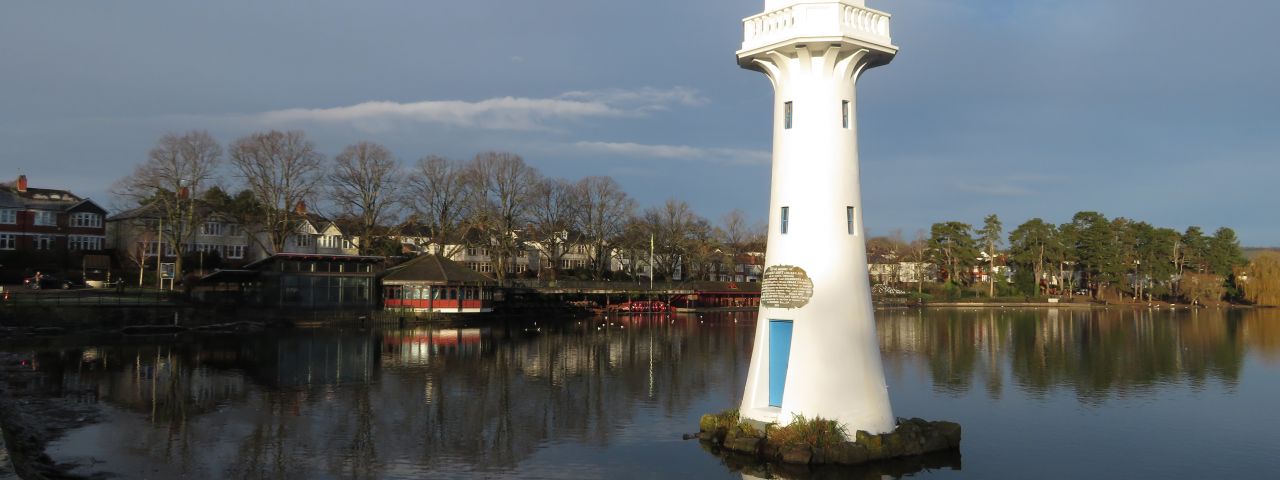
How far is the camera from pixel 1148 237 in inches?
4033

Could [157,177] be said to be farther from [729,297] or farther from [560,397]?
[729,297]

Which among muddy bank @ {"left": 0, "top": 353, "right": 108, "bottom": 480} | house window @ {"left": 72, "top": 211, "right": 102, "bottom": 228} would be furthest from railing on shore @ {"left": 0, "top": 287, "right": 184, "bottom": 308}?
house window @ {"left": 72, "top": 211, "right": 102, "bottom": 228}

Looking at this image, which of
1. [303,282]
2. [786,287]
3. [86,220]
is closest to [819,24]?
[786,287]

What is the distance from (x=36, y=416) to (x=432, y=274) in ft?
116

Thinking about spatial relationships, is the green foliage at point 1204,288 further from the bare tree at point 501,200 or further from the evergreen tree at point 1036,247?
the bare tree at point 501,200

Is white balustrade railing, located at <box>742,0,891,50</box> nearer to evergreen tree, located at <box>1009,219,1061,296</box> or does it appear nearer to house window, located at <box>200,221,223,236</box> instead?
house window, located at <box>200,221,223,236</box>

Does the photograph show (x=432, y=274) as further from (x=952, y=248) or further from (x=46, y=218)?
(x=952, y=248)

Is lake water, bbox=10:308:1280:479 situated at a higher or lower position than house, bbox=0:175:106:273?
lower

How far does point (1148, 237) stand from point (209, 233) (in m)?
101

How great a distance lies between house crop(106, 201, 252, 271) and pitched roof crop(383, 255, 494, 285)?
1669cm

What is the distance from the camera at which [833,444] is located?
599 inches

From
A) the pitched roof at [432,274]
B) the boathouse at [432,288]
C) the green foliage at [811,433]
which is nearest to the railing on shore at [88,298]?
the boathouse at [432,288]

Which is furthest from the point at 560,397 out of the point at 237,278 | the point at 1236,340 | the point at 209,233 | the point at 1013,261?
the point at 1013,261

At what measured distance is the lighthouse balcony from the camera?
49.5 feet
